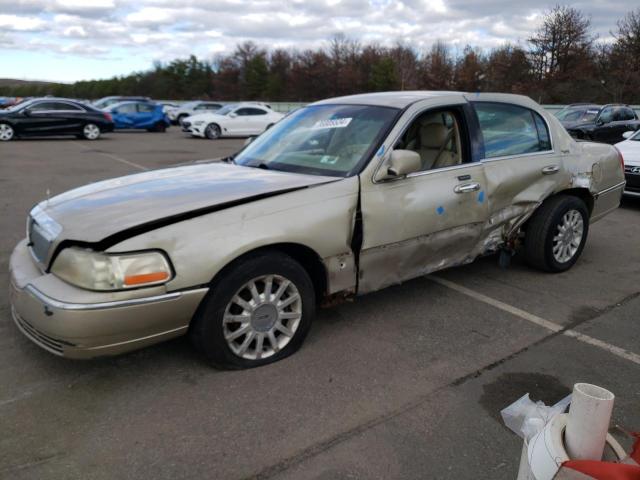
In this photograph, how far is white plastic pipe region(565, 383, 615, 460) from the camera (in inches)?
55.5

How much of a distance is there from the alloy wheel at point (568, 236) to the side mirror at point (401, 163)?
201 cm

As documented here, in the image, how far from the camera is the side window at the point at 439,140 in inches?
166

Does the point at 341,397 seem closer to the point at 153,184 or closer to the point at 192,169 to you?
the point at 153,184

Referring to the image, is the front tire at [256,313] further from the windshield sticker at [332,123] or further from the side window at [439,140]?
the side window at [439,140]

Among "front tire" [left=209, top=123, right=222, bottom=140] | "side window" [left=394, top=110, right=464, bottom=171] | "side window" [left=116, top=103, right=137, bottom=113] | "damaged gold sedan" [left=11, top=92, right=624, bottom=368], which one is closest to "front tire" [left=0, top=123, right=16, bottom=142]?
"front tire" [left=209, top=123, right=222, bottom=140]

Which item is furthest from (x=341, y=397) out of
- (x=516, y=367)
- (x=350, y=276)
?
(x=516, y=367)

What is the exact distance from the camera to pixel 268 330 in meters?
3.26

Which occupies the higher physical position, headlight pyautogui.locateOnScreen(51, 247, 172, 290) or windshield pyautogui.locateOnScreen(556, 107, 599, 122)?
windshield pyautogui.locateOnScreen(556, 107, 599, 122)

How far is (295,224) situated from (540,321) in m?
2.10

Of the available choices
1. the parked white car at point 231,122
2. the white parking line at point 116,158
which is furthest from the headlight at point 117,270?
the parked white car at point 231,122

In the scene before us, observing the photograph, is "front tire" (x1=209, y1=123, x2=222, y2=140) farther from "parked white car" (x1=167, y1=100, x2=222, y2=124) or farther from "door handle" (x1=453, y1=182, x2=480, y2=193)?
"door handle" (x1=453, y1=182, x2=480, y2=193)

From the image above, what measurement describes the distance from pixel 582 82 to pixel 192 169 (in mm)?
44059

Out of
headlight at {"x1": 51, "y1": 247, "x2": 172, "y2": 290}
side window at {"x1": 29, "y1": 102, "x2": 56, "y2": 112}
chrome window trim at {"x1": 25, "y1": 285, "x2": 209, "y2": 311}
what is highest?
side window at {"x1": 29, "y1": 102, "x2": 56, "y2": 112}

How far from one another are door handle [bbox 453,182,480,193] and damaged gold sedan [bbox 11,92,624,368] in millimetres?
21
